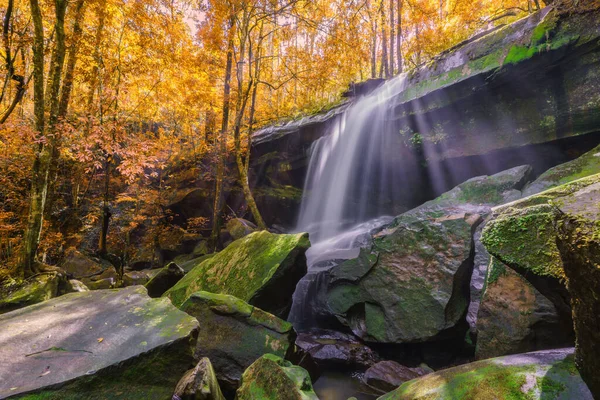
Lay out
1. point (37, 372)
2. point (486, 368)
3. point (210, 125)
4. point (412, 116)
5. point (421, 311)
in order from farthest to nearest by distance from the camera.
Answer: point (210, 125), point (412, 116), point (421, 311), point (37, 372), point (486, 368)

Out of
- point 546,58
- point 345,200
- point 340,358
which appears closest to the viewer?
point 340,358

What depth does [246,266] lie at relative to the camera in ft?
18.2

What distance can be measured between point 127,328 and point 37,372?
2.53ft

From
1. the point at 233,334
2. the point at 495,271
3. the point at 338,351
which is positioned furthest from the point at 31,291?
the point at 495,271

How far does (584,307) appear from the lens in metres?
1.50

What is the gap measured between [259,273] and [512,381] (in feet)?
12.7

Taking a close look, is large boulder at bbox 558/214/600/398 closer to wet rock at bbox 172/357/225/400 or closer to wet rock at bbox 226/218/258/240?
wet rock at bbox 172/357/225/400

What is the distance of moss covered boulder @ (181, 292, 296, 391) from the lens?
374 cm

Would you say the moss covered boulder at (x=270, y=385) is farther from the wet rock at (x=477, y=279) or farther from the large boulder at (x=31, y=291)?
the large boulder at (x=31, y=291)

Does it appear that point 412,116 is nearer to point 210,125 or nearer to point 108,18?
point 210,125

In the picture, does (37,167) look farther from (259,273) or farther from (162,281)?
(259,273)

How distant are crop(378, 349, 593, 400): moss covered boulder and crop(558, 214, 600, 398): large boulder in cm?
23

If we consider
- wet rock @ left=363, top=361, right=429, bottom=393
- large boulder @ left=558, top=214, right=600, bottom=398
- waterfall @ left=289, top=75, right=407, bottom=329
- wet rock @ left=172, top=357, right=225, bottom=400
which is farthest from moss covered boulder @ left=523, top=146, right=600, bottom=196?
wet rock @ left=172, top=357, right=225, bottom=400

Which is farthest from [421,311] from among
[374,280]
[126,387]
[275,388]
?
[126,387]
